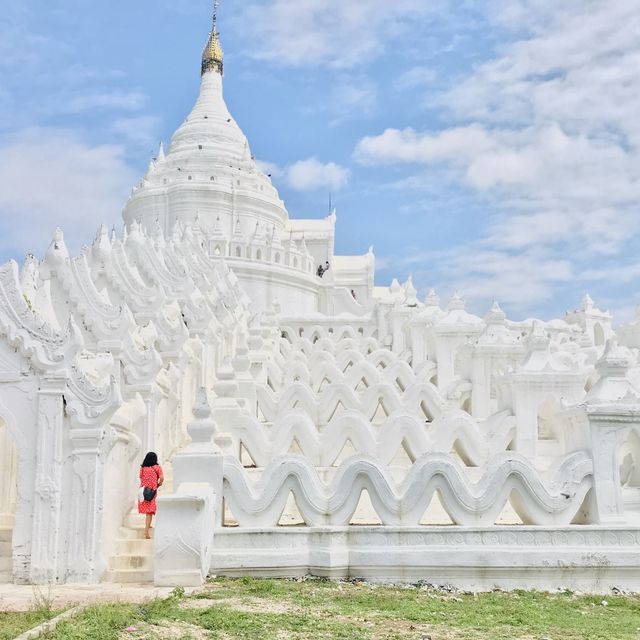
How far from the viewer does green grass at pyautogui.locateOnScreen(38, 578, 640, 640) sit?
6648 mm

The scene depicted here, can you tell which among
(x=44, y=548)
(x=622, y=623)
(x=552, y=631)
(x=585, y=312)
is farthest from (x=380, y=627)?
(x=585, y=312)

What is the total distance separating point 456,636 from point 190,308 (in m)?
13.3

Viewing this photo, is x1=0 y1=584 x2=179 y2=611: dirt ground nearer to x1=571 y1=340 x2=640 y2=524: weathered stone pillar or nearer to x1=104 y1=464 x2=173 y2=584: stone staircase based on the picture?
x1=104 y1=464 x2=173 y2=584: stone staircase

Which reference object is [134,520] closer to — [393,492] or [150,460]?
[150,460]

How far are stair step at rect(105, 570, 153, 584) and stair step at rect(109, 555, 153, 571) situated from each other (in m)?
0.16

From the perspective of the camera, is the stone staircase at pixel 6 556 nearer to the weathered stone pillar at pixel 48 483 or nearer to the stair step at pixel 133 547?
the weathered stone pillar at pixel 48 483

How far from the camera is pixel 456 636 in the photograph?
6801 millimetres

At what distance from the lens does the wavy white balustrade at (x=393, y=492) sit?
9727mm

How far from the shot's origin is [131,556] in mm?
9820

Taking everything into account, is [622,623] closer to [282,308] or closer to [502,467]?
[502,467]

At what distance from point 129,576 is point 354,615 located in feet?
10.6

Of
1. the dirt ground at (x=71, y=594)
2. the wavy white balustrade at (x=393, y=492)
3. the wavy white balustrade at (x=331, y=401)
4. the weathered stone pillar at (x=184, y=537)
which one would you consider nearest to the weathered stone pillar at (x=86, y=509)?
the dirt ground at (x=71, y=594)

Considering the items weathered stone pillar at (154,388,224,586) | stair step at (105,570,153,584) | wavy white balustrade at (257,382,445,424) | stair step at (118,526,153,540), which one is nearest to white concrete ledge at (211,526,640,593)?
weathered stone pillar at (154,388,224,586)

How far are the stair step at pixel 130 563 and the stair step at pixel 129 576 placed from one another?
16cm
